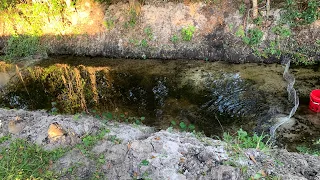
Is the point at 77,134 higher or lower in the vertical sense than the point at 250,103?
higher

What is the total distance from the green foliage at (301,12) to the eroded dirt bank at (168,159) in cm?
663

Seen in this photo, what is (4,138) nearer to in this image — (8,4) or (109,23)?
(109,23)

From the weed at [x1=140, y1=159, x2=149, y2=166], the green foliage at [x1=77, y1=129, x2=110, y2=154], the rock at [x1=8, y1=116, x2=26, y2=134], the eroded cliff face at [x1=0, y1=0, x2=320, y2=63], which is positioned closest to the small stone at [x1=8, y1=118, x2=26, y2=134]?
the rock at [x1=8, y1=116, x2=26, y2=134]

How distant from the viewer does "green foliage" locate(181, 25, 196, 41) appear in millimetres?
11125

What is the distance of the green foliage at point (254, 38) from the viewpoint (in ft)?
34.1

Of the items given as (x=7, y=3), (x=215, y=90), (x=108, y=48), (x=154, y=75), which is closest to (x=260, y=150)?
(x=215, y=90)

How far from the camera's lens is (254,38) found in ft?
34.1

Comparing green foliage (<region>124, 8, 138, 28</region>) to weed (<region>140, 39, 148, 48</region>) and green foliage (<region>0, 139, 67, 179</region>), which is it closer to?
weed (<region>140, 39, 148, 48</region>)

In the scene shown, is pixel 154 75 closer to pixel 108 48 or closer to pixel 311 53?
pixel 108 48

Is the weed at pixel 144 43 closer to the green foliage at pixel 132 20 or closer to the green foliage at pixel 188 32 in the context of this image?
the green foliage at pixel 132 20

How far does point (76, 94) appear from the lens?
9562 millimetres

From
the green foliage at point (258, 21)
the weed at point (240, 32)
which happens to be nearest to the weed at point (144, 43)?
the weed at point (240, 32)

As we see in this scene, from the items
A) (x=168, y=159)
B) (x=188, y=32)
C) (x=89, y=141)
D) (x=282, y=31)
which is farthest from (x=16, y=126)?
(x=282, y=31)

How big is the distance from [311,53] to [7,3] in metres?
12.8
